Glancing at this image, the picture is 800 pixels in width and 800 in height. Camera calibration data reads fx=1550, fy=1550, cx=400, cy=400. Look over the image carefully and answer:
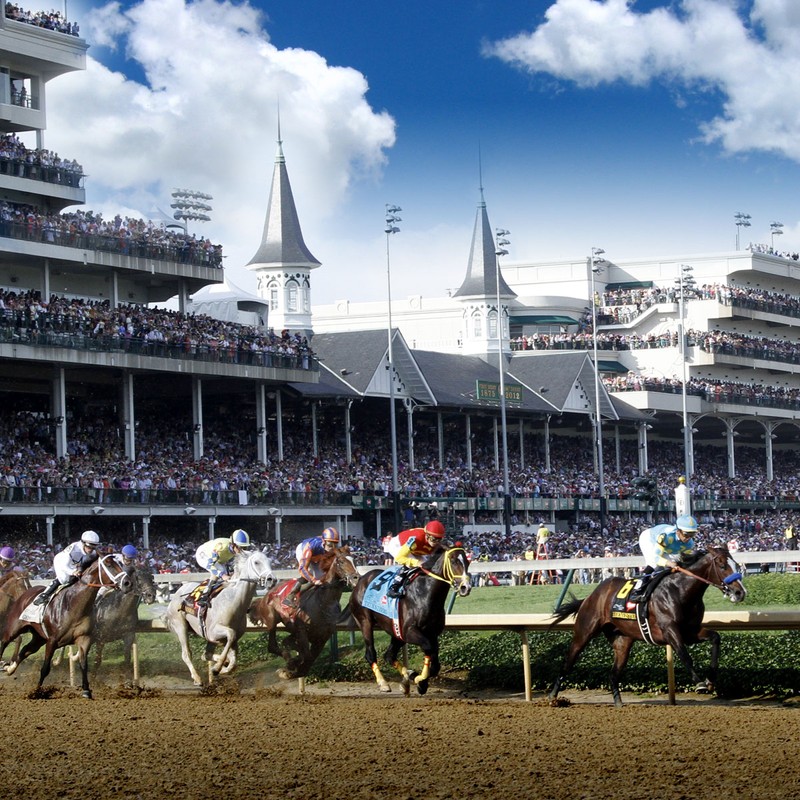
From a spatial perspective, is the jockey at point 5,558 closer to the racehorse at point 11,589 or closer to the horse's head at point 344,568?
the racehorse at point 11,589

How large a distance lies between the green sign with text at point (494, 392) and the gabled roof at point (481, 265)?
499 inches

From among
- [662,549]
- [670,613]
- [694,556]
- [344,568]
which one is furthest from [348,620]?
[694,556]

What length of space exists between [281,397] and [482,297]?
76.3 feet

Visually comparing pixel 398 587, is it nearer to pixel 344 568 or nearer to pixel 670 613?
pixel 344 568

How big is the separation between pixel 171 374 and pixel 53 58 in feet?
31.1

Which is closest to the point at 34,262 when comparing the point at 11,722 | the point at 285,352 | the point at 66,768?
the point at 285,352

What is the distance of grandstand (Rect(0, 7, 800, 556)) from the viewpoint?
39625 mm

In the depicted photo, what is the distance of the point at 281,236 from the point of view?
60.9 m

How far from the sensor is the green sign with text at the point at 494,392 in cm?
5544

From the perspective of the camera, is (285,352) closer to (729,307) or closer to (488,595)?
(488,595)

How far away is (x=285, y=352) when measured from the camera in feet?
150

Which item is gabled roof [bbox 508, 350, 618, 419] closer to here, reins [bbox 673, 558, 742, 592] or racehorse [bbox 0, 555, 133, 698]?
racehorse [bbox 0, 555, 133, 698]

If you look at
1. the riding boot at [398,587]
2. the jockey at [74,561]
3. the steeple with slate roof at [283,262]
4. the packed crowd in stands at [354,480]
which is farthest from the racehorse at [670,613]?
the steeple with slate roof at [283,262]

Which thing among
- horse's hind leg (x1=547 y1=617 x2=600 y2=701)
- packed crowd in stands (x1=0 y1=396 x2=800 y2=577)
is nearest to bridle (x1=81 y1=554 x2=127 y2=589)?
horse's hind leg (x1=547 y1=617 x2=600 y2=701)
